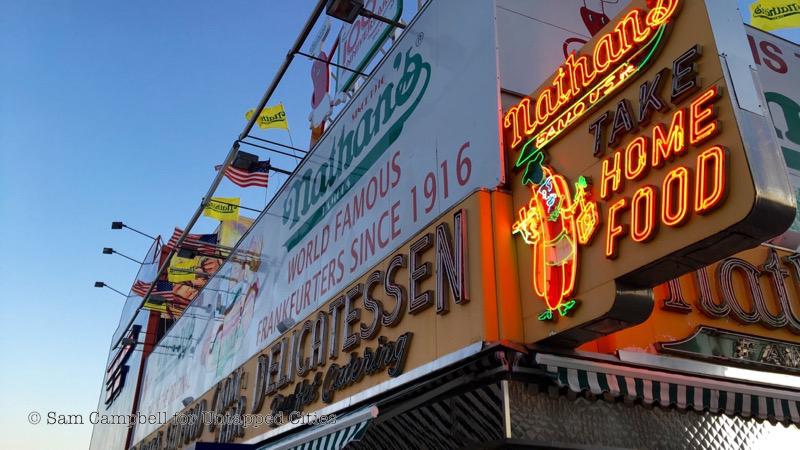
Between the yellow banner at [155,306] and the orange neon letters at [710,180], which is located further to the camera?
the yellow banner at [155,306]

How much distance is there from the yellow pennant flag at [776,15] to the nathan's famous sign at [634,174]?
7930 mm

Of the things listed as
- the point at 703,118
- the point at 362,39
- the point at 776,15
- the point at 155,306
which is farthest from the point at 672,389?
the point at 155,306

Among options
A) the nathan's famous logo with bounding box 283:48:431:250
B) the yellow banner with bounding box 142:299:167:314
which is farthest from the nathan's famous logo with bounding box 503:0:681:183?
the yellow banner with bounding box 142:299:167:314

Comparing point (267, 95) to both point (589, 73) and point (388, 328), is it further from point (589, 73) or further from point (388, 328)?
point (589, 73)

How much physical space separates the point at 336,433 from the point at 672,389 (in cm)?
363

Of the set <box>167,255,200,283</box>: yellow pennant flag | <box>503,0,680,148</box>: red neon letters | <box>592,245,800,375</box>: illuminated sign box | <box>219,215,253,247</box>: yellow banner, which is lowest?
<box>592,245,800,375</box>: illuminated sign box

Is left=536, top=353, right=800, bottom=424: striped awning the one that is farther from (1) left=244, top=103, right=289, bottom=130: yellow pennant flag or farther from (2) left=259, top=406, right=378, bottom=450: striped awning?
(1) left=244, top=103, right=289, bottom=130: yellow pennant flag

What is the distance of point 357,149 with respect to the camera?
33.8 feet

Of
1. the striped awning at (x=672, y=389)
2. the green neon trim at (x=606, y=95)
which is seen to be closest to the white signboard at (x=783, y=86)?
the striped awning at (x=672, y=389)

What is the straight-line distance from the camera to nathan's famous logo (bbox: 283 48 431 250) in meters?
9.04

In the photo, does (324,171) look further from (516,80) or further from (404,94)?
(516,80)

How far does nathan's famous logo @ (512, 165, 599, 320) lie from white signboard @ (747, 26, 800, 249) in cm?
463

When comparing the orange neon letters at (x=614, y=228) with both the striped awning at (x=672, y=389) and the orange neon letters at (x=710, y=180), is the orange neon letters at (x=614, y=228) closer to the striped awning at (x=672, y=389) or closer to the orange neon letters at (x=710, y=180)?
the orange neon letters at (x=710, y=180)

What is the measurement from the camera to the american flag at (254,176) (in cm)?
1553
